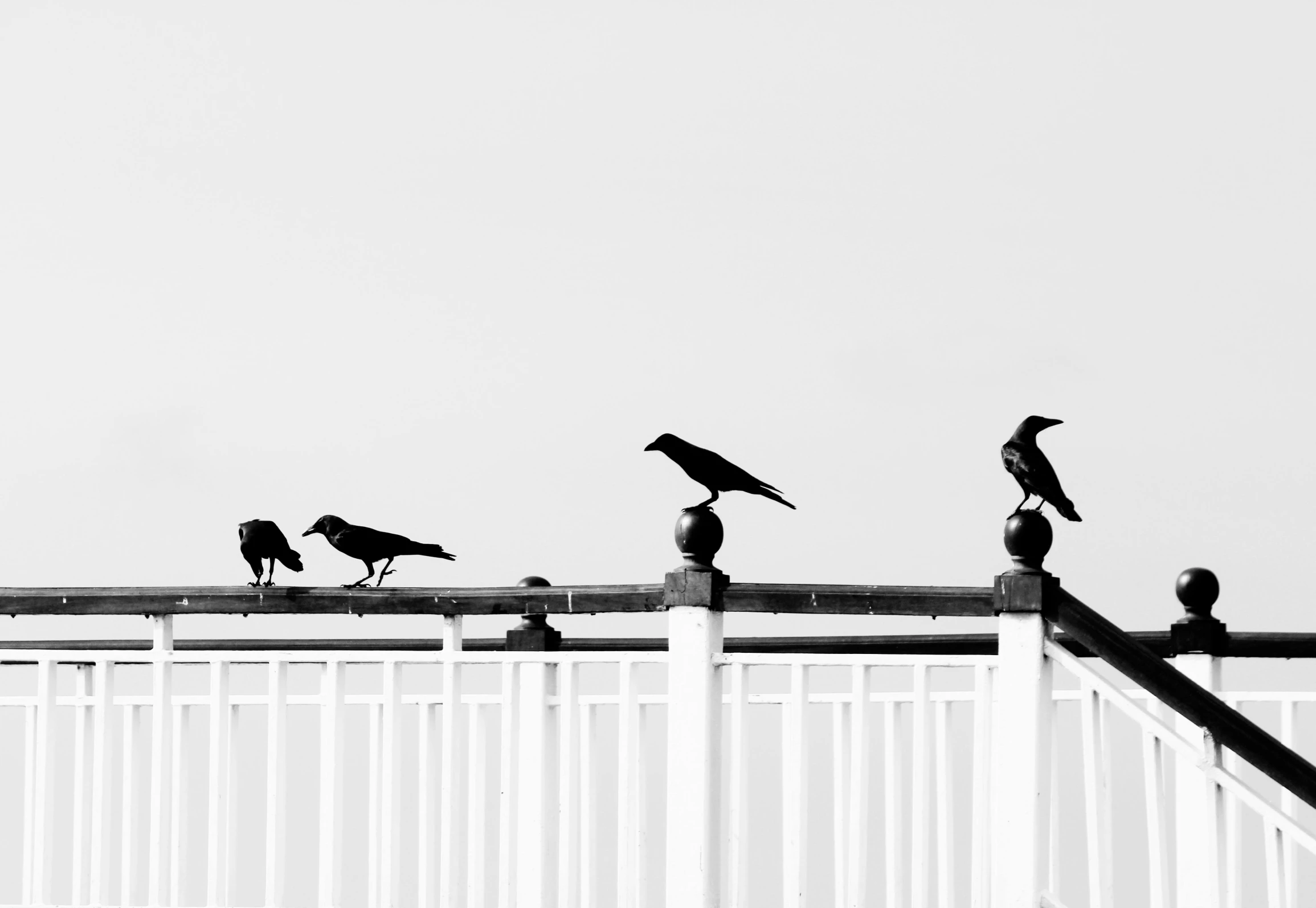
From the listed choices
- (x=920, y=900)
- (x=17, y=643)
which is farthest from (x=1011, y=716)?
(x=17, y=643)

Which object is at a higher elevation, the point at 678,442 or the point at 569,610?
the point at 678,442

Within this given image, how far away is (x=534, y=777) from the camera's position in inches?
159

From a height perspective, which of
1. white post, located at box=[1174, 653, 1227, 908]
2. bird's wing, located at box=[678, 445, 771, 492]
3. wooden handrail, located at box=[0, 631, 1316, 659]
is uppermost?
bird's wing, located at box=[678, 445, 771, 492]

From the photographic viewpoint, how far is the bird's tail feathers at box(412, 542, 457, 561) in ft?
13.6

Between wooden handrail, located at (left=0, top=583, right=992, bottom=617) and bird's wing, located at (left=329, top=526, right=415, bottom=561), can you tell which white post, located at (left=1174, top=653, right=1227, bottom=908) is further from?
bird's wing, located at (left=329, top=526, right=415, bottom=561)

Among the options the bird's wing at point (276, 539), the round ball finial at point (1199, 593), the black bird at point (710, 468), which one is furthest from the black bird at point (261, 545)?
the round ball finial at point (1199, 593)

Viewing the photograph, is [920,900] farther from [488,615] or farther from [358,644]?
[358,644]

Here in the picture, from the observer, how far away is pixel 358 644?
4.87 meters

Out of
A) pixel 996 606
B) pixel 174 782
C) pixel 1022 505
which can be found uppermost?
pixel 1022 505

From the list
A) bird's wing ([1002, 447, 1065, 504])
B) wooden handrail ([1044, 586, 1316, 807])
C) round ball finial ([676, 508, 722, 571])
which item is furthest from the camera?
round ball finial ([676, 508, 722, 571])

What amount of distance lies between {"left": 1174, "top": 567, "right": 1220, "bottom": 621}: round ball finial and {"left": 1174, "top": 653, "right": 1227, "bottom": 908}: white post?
0.10 meters

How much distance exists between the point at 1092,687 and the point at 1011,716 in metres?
0.15

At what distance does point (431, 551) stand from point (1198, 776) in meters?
1.80

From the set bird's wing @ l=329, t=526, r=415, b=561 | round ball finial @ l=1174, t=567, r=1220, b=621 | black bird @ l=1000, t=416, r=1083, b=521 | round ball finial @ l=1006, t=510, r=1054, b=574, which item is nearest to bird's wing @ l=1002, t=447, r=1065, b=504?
black bird @ l=1000, t=416, r=1083, b=521
